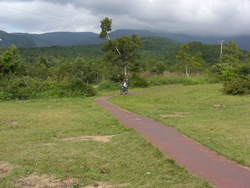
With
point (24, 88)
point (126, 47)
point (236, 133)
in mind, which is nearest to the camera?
point (236, 133)

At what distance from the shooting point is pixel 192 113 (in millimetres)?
11031

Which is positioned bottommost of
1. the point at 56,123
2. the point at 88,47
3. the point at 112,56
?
the point at 56,123

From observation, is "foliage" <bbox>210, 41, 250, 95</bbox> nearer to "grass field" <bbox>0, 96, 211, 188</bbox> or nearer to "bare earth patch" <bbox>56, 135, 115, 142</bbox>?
"grass field" <bbox>0, 96, 211, 188</bbox>

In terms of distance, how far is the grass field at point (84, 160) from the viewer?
13.2ft

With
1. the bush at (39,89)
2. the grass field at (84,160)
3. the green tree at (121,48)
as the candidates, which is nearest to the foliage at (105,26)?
the green tree at (121,48)

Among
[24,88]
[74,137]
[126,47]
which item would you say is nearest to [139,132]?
A: [74,137]

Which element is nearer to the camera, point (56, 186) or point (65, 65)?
point (56, 186)

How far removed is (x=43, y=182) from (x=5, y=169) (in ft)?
3.42

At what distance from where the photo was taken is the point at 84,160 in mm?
5066

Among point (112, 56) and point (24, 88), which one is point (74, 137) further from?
point (112, 56)

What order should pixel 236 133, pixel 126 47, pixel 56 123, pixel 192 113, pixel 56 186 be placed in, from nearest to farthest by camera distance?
pixel 56 186
pixel 236 133
pixel 56 123
pixel 192 113
pixel 126 47

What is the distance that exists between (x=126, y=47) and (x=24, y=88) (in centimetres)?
1301

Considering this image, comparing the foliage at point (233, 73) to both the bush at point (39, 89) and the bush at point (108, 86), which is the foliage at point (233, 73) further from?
the bush at point (108, 86)

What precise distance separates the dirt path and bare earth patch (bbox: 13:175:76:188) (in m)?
2.06
